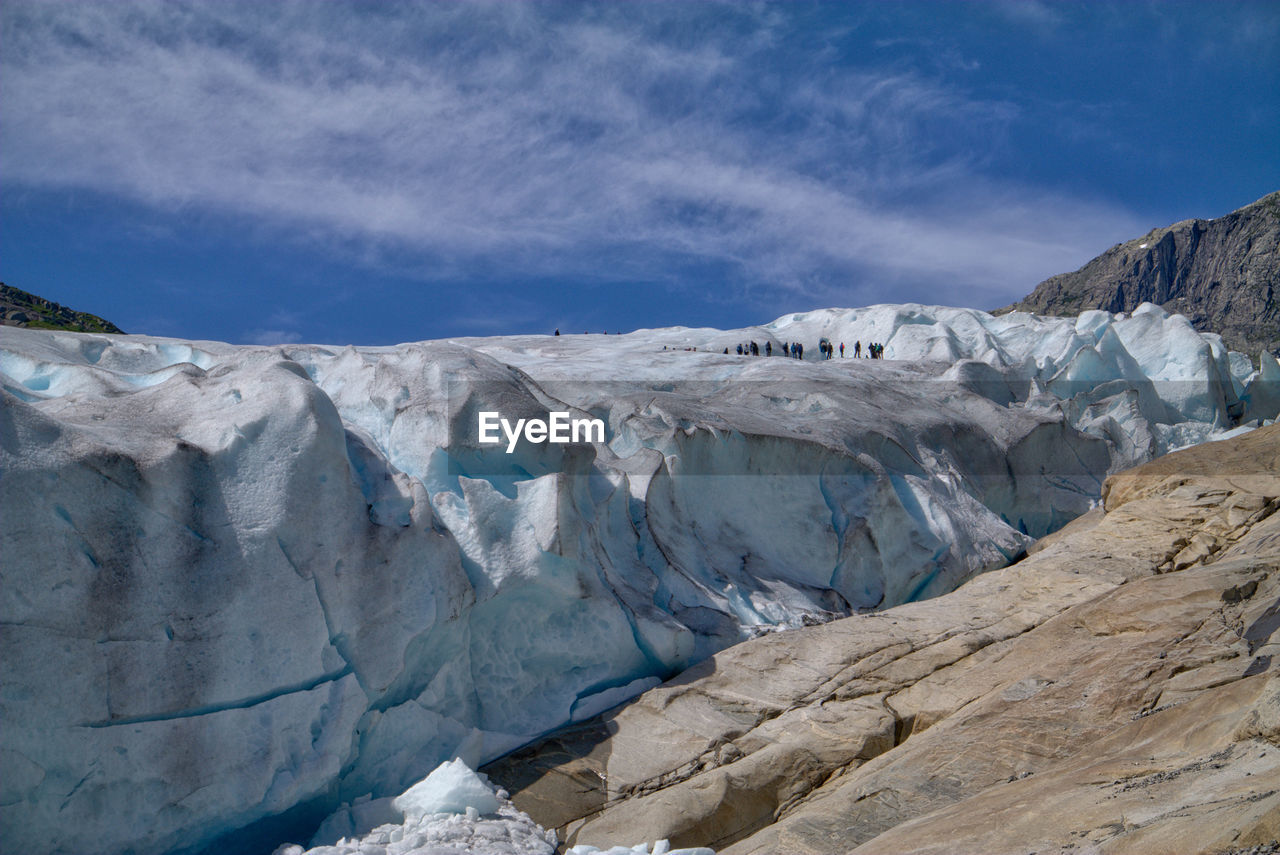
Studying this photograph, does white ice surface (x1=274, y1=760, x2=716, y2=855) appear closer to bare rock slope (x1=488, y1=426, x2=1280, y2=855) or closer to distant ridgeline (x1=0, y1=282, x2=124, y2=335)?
bare rock slope (x1=488, y1=426, x2=1280, y2=855)

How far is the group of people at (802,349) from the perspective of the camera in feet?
90.1

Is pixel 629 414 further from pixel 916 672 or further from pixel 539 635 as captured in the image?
pixel 916 672

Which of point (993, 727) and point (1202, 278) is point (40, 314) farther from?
point (1202, 278)

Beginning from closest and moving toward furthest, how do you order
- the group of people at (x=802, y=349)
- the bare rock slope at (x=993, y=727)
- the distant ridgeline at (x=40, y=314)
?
the bare rock slope at (x=993, y=727) → the group of people at (x=802, y=349) → the distant ridgeline at (x=40, y=314)

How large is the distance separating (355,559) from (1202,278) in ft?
261

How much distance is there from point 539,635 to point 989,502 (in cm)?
1074

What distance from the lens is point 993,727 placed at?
8.06 meters

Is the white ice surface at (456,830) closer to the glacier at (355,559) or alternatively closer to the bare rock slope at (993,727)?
the bare rock slope at (993,727)

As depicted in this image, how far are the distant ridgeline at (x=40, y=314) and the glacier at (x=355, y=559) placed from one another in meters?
38.3

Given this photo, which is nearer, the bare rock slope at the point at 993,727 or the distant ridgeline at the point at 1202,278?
the bare rock slope at the point at 993,727

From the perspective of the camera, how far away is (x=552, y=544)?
10.3 metres

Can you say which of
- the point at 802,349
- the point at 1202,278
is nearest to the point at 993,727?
the point at 802,349

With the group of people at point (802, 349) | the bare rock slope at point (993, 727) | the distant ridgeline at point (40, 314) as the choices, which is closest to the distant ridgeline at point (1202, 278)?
the group of people at point (802, 349)

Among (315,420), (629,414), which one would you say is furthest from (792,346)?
(315,420)
